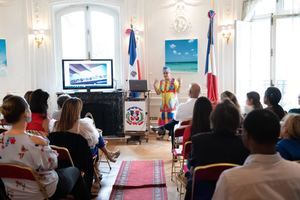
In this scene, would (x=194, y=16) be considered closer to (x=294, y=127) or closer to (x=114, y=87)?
(x=114, y=87)

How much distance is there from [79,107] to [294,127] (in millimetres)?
2122

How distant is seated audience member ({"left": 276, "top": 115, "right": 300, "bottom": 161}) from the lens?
2.40 metres

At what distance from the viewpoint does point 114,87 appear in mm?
7727

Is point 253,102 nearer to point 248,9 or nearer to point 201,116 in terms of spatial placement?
point 201,116

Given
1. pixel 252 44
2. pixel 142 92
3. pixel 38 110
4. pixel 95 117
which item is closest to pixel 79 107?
pixel 38 110

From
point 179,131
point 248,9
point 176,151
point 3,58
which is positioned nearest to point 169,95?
point 248,9

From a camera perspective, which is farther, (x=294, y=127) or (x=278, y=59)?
(x=278, y=59)

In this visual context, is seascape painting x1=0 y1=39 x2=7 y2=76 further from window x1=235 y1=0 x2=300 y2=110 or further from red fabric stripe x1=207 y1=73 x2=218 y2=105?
window x1=235 y1=0 x2=300 y2=110

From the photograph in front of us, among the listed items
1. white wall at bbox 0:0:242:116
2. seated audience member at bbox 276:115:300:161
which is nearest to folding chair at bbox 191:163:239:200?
seated audience member at bbox 276:115:300:161

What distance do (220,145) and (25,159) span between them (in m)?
1.41

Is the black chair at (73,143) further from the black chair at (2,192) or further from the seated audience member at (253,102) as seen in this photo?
the seated audience member at (253,102)

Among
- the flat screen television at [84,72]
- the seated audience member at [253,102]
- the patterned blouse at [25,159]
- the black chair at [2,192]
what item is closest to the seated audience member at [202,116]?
the seated audience member at [253,102]

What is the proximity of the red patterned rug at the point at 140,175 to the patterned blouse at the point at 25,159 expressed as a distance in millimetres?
1853

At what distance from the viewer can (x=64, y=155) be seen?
296 centimetres
